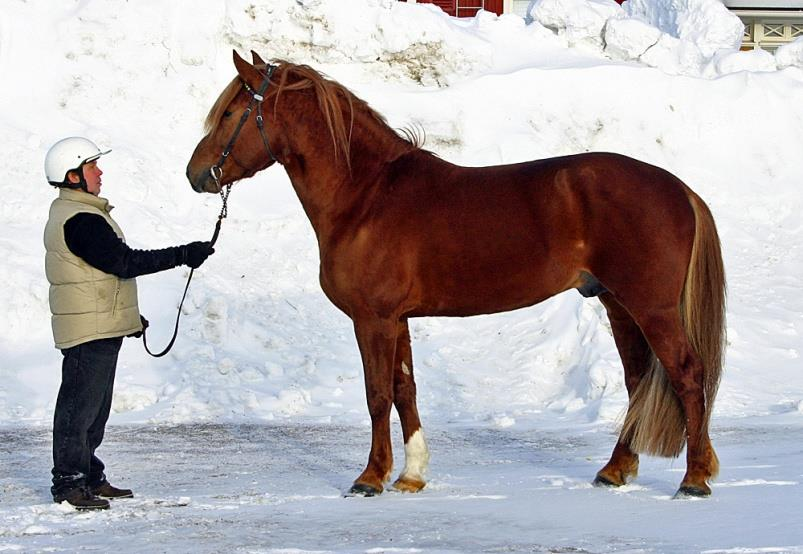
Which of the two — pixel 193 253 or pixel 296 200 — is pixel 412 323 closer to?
pixel 296 200

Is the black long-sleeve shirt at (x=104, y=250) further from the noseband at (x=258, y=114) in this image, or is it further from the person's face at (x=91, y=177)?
the noseband at (x=258, y=114)

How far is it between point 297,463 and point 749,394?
4.43 m

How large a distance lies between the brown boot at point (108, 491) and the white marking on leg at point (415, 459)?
1.40 metres

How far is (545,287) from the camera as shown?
257 inches

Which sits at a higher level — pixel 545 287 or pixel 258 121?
pixel 258 121

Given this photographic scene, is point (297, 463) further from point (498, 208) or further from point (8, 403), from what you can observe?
point (8, 403)

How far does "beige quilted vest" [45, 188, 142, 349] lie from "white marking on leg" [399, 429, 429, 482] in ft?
5.17

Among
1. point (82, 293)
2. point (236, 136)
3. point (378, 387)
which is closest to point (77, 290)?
point (82, 293)

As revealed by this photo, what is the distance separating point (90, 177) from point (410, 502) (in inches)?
88.2

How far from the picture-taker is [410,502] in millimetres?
6262

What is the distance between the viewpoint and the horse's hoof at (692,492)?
20.2ft

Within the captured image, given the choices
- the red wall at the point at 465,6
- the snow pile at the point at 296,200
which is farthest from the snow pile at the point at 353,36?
the red wall at the point at 465,6

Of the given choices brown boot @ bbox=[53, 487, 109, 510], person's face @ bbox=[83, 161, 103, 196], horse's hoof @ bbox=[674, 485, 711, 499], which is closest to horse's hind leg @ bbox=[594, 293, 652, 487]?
horse's hoof @ bbox=[674, 485, 711, 499]

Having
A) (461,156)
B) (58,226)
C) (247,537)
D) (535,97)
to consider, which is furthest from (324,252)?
(535,97)
